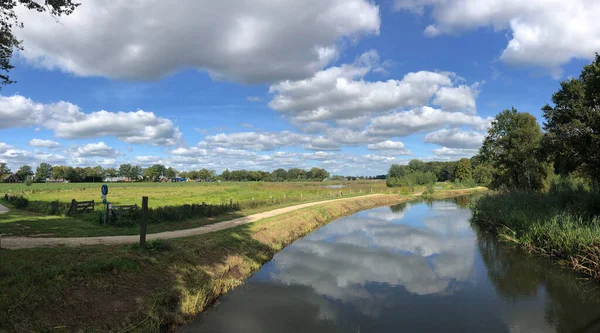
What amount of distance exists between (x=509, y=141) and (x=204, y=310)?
3806cm

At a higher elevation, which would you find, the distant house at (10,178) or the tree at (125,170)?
the tree at (125,170)

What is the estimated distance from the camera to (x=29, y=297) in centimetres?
725

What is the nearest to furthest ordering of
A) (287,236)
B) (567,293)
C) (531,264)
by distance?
(567,293) → (531,264) → (287,236)

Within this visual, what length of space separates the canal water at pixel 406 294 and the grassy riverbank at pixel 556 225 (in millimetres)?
833

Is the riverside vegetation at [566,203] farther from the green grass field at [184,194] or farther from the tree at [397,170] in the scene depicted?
the tree at [397,170]

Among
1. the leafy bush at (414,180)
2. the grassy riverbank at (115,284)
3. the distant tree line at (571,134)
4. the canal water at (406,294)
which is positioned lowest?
the canal water at (406,294)

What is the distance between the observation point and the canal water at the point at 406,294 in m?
9.28

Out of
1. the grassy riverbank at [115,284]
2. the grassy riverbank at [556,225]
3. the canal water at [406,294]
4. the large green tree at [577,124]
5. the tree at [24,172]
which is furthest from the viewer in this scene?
the tree at [24,172]

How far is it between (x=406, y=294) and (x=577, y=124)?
15.2 m

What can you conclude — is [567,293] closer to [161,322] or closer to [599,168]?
[599,168]

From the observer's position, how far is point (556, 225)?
15969 mm

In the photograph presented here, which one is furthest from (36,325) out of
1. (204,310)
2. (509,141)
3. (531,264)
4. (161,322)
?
(509,141)

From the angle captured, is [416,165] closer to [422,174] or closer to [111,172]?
[422,174]

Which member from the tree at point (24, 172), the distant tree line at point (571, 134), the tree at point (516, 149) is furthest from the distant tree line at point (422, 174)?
the tree at point (24, 172)
